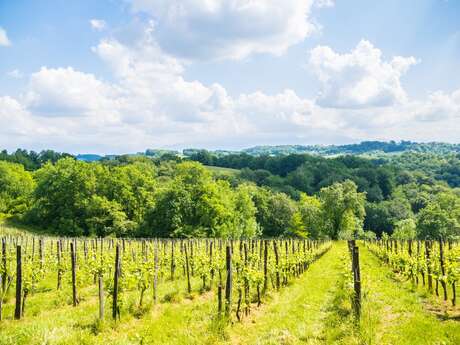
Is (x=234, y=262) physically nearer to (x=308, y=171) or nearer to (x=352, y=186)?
(x=352, y=186)

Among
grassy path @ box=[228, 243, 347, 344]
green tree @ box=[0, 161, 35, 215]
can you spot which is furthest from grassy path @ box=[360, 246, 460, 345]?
green tree @ box=[0, 161, 35, 215]

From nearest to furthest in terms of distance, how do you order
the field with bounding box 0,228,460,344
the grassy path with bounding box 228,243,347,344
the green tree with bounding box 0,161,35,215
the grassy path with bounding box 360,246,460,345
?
the grassy path with bounding box 360,246,460,345
the field with bounding box 0,228,460,344
the grassy path with bounding box 228,243,347,344
the green tree with bounding box 0,161,35,215

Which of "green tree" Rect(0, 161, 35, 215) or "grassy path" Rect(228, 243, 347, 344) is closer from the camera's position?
"grassy path" Rect(228, 243, 347, 344)

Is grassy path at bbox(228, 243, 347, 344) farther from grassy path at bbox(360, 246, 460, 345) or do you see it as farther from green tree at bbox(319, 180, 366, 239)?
green tree at bbox(319, 180, 366, 239)

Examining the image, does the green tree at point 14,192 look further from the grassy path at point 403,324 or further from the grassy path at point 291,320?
the grassy path at point 403,324

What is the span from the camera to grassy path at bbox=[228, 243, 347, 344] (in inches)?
343

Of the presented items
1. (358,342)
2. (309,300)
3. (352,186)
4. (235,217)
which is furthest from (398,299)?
(352,186)

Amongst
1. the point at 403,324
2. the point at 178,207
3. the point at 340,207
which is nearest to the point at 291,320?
the point at 403,324

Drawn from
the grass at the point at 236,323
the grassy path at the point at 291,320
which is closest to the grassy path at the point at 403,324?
the grass at the point at 236,323

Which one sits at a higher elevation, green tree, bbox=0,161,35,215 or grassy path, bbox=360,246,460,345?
green tree, bbox=0,161,35,215

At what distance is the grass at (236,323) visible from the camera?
27.0ft

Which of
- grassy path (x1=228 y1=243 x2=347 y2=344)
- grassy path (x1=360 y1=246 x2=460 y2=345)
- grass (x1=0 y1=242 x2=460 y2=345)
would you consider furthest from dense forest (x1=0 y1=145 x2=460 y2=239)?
grass (x1=0 y1=242 x2=460 y2=345)

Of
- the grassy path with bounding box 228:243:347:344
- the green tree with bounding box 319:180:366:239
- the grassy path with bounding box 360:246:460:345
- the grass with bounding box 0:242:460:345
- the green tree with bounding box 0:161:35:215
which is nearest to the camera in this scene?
the grassy path with bounding box 360:246:460:345

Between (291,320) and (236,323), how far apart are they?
1.67 metres
